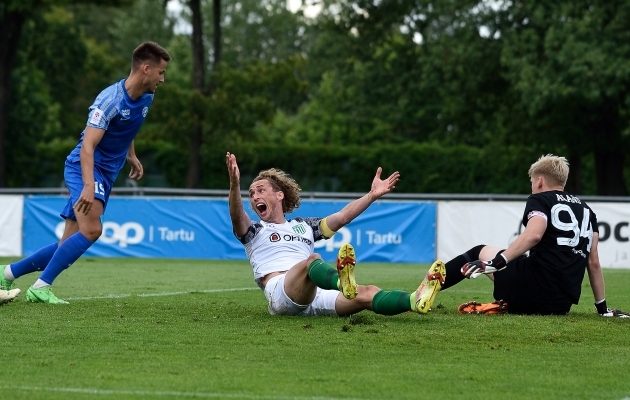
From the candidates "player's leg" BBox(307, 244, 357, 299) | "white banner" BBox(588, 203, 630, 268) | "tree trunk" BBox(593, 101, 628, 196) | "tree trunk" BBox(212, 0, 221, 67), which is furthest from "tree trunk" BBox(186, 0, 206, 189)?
"player's leg" BBox(307, 244, 357, 299)

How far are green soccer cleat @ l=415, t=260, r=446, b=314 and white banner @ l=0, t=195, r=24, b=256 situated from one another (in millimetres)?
15319

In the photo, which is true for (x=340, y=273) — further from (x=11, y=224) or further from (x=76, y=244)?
(x=11, y=224)

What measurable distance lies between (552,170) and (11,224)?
15.0 metres

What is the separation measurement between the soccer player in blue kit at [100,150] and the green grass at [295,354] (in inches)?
13.1

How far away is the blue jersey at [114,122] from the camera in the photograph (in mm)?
8328

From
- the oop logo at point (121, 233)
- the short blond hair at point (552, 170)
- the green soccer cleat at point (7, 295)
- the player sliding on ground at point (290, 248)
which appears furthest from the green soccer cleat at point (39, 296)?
the oop logo at point (121, 233)

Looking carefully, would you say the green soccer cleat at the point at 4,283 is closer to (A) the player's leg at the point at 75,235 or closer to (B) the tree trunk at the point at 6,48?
(A) the player's leg at the point at 75,235

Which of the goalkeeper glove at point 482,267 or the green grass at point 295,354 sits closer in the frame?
the green grass at point 295,354

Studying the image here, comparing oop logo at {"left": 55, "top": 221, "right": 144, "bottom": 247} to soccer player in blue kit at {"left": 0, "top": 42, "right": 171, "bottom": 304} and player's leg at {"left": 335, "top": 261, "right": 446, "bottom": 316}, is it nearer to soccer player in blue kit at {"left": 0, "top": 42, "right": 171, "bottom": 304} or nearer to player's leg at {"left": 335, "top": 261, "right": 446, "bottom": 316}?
soccer player in blue kit at {"left": 0, "top": 42, "right": 171, "bottom": 304}

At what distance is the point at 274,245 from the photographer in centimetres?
785

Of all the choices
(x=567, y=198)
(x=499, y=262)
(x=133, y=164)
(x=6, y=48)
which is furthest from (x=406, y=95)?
(x=499, y=262)

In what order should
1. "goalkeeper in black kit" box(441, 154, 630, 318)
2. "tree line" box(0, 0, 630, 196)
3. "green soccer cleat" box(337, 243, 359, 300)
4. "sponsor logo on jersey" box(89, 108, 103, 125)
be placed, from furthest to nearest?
1. "tree line" box(0, 0, 630, 196)
2. "sponsor logo on jersey" box(89, 108, 103, 125)
3. "goalkeeper in black kit" box(441, 154, 630, 318)
4. "green soccer cleat" box(337, 243, 359, 300)

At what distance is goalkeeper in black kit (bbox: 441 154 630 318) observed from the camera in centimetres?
787

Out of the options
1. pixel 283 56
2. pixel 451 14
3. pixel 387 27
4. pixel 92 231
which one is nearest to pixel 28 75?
pixel 387 27
